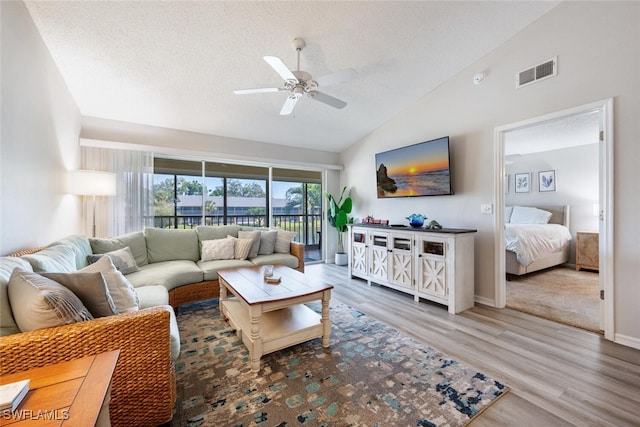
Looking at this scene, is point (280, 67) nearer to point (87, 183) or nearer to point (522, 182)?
point (87, 183)

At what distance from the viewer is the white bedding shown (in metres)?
4.12

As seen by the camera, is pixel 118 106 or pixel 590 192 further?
pixel 590 192

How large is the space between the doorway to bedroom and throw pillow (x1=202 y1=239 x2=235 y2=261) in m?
3.41

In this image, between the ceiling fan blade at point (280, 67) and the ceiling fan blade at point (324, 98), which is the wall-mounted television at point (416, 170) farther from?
the ceiling fan blade at point (280, 67)

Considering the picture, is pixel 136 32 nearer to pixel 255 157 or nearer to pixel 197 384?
pixel 255 157

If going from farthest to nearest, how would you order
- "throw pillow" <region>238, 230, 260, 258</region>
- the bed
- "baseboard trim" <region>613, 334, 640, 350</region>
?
1. the bed
2. "throw pillow" <region>238, 230, 260, 258</region>
3. "baseboard trim" <region>613, 334, 640, 350</region>

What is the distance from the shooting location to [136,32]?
7.68ft

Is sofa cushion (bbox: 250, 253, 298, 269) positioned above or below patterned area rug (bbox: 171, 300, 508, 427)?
above

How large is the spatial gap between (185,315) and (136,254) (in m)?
1.01

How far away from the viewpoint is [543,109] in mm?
2723

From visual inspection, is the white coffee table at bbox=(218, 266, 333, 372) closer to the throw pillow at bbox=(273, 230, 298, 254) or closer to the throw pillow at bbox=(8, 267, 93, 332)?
the throw pillow at bbox=(8, 267, 93, 332)

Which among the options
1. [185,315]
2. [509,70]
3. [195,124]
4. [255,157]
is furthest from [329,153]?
[185,315]

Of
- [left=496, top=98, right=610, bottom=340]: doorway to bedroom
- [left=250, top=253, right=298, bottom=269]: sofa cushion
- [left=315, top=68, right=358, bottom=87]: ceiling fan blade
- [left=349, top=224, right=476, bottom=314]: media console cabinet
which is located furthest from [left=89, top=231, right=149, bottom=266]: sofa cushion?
[left=496, top=98, right=610, bottom=340]: doorway to bedroom

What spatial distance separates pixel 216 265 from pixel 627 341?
409cm
